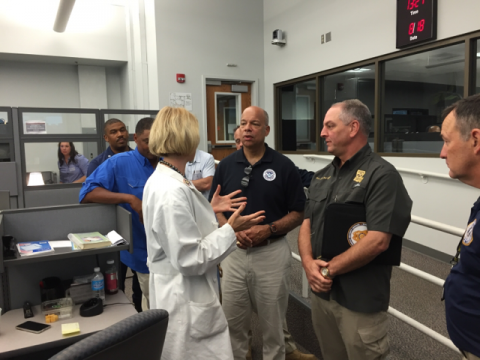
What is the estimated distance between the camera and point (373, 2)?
4.16 m

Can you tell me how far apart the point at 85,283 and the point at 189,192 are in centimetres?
84

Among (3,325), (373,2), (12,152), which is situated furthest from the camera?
(373,2)

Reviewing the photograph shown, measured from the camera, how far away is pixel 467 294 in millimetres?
948

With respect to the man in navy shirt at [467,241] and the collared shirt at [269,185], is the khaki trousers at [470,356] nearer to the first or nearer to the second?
the man in navy shirt at [467,241]

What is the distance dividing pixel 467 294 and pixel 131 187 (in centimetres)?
164

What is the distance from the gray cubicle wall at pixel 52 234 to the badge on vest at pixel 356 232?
0.98 metres

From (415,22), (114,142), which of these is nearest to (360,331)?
(114,142)

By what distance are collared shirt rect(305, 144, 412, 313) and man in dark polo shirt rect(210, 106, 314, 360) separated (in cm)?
37

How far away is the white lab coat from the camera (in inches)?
46.3

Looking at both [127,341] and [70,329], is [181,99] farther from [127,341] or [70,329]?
[127,341]

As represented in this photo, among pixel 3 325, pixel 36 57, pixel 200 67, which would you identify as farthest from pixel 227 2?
pixel 3 325

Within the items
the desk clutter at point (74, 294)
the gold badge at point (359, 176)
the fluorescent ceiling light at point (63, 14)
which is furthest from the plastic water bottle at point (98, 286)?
the fluorescent ceiling light at point (63, 14)

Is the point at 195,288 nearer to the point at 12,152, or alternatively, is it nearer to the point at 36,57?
the point at 12,152

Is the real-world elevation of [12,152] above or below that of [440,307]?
above
